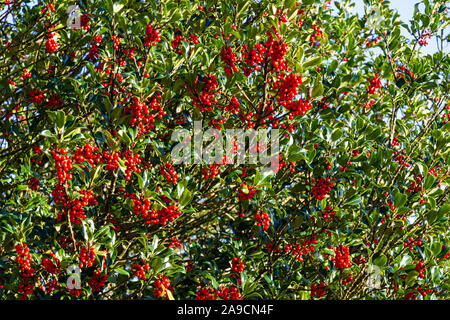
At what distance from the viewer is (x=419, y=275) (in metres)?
4.94

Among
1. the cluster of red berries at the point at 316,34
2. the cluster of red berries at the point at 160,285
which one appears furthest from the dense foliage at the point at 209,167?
the cluster of red berries at the point at 316,34

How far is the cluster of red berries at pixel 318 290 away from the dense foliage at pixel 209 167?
2 centimetres

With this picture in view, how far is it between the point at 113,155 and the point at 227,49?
1.37m

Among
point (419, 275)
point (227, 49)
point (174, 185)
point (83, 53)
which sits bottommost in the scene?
point (419, 275)

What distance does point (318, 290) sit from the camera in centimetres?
505

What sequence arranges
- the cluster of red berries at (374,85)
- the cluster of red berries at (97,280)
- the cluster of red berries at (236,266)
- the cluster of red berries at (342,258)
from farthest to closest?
the cluster of red berries at (374,85), the cluster of red berries at (342,258), the cluster of red berries at (236,266), the cluster of red berries at (97,280)

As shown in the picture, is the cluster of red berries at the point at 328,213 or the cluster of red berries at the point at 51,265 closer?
the cluster of red berries at the point at 51,265

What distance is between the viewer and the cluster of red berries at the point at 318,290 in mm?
5023

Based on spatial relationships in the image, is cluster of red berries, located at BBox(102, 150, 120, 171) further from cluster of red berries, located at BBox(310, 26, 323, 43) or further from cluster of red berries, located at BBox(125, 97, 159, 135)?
cluster of red berries, located at BBox(310, 26, 323, 43)

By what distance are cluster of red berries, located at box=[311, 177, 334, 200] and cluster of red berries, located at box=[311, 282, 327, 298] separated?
1.07 metres

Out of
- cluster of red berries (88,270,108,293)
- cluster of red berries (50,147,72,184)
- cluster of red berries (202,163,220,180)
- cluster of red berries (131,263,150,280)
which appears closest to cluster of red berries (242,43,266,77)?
cluster of red berries (202,163,220,180)

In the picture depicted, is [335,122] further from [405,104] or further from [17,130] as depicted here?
[17,130]

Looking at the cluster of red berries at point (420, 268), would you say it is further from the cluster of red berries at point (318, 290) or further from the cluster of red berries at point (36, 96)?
the cluster of red berries at point (36, 96)

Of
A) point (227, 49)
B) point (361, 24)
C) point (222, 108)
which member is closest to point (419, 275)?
point (222, 108)
